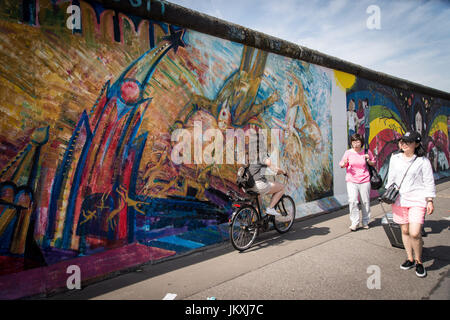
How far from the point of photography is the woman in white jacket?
11.6ft

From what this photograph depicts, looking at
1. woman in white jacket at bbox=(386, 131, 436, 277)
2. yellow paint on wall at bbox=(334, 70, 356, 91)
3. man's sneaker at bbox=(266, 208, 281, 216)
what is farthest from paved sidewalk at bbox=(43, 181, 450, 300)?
yellow paint on wall at bbox=(334, 70, 356, 91)

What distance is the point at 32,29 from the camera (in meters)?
3.36

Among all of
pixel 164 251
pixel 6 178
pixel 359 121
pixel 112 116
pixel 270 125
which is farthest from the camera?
pixel 359 121

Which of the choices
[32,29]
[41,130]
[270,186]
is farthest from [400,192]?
[32,29]

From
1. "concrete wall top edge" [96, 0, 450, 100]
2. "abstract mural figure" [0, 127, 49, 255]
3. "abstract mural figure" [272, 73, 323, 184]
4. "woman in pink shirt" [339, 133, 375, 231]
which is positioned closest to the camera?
"abstract mural figure" [0, 127, 49, 255]

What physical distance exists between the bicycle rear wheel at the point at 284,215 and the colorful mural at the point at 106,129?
1.01m

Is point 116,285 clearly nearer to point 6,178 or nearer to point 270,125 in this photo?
point 6,178

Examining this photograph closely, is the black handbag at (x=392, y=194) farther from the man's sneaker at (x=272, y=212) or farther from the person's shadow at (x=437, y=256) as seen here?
the man's sneaker at (x=272, y=212)

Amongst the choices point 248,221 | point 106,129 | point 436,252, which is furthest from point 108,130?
point 436,252

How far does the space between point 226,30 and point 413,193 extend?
13.1 ft

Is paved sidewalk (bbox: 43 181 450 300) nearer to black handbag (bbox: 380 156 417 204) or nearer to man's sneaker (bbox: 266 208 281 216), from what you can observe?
man's sneaker (bbox: 266 208 281 216)

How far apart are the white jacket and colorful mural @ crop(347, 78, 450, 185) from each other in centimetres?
544

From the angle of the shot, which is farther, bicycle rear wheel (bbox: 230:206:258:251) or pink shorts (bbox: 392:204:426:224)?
bicycle rear wheel (bbox: 230:206:258:251)

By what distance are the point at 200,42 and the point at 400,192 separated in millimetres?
3836
